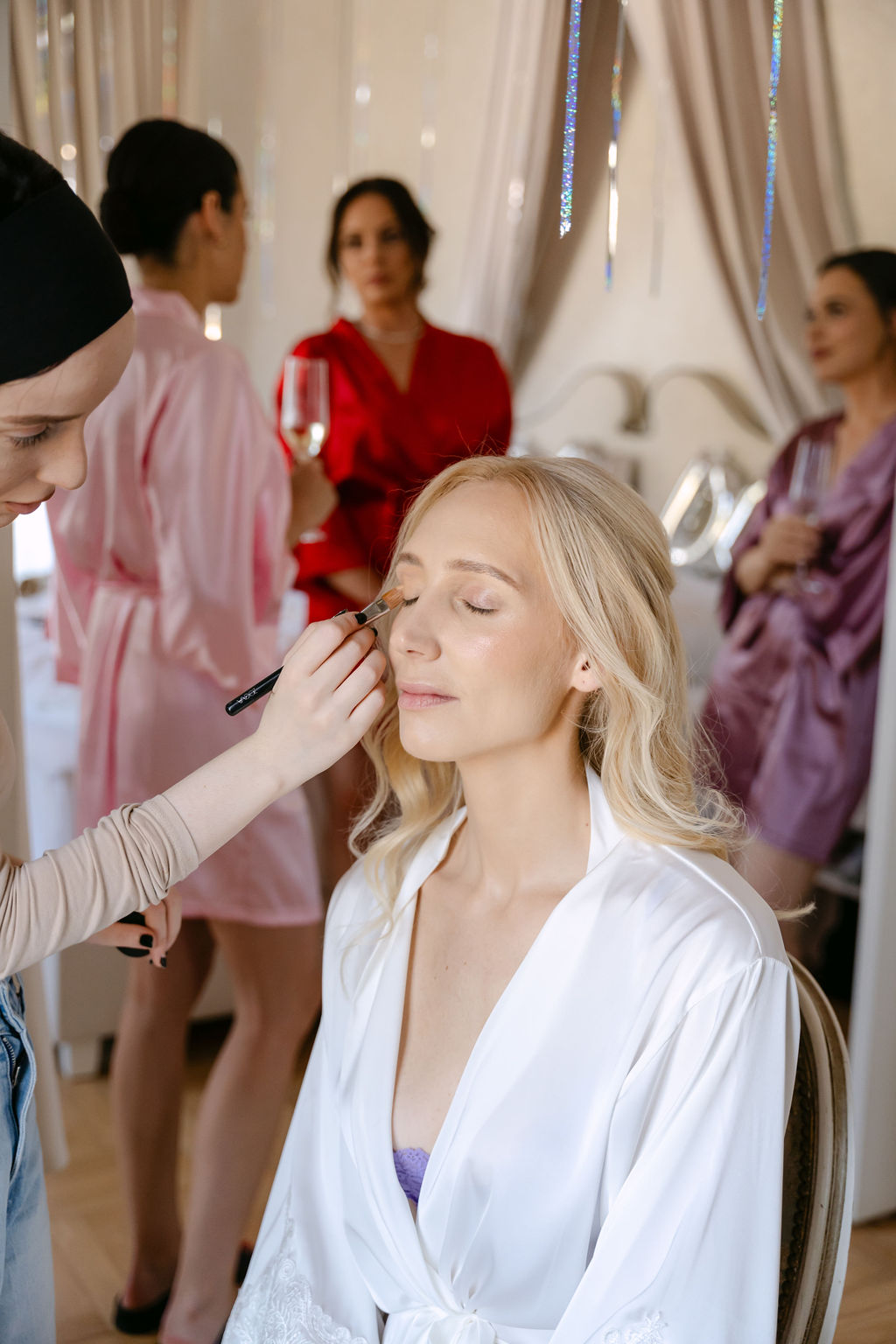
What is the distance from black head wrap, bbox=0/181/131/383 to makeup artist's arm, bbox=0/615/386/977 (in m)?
0.29

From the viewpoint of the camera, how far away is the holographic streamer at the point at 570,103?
1.85 meters

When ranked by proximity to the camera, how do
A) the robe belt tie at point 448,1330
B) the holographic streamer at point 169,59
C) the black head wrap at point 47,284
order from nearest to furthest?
the black head wrap at point 47,284, the robe belt tie at point 448,1330, the holographic streamer at point 169,59

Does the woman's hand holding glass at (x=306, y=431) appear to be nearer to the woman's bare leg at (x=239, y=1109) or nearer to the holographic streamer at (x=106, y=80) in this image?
the holographic streamer at (x=106, y=80)

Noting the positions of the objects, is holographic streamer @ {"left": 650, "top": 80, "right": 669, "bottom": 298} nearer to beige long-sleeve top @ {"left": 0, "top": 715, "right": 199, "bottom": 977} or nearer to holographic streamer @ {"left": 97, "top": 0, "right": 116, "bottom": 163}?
holographic streamer @ {"left": 97, "top": 0, "right": 116, "bottom": 163}

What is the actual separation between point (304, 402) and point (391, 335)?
70 cm

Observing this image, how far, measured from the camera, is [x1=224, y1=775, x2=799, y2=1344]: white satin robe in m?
1.02

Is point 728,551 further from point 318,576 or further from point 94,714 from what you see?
point 94,714

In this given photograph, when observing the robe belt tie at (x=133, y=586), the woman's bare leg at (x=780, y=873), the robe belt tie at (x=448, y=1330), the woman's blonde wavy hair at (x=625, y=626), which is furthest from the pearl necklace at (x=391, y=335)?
the robe belt tie at (x=448, y=1330)

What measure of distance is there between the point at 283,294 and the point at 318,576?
1257 millimetres

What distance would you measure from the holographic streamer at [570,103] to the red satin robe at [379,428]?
1.75ft

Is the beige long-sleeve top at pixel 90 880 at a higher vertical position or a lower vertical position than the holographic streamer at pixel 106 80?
lower

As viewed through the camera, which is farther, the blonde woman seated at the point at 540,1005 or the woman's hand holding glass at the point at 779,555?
the woman's hand holding glass at the point at 779,555

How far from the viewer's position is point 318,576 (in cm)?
253

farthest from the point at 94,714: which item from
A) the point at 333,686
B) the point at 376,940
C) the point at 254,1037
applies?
the point at 333,686
